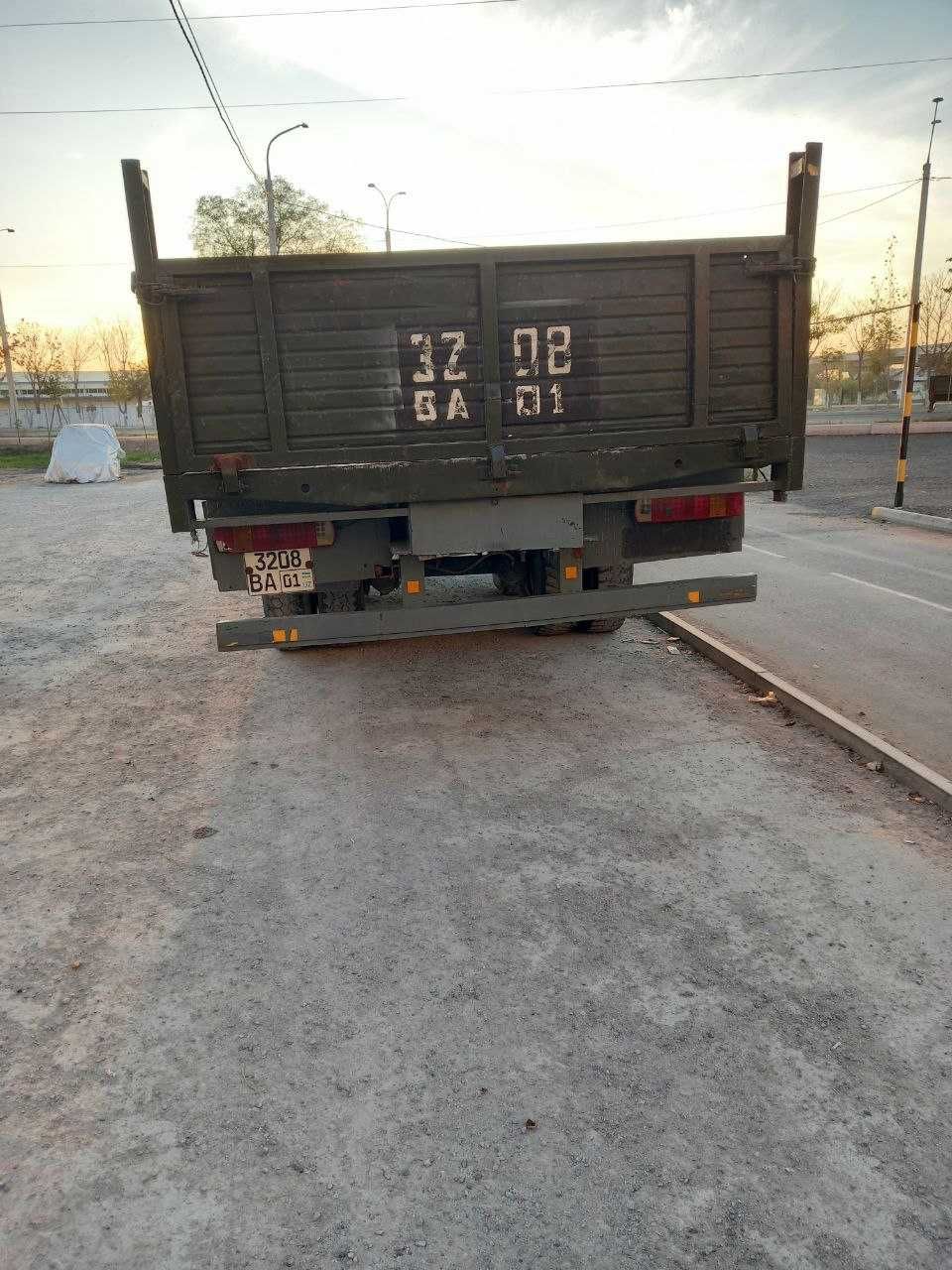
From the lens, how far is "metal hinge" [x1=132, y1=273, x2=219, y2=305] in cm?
451

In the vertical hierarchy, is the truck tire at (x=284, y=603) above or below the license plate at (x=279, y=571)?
below

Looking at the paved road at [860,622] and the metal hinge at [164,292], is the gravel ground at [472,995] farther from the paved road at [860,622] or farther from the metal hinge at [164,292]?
the metal hinge at [164,292]

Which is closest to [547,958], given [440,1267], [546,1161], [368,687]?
[546,1161]

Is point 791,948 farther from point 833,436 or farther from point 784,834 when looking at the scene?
point 833,436

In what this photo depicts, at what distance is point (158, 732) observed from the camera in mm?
5699

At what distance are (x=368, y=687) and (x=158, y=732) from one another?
1555 mm

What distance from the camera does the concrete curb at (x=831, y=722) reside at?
4406 mm

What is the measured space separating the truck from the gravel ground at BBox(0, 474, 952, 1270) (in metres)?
1.06

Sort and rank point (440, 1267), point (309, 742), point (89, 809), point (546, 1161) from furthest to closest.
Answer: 1. point (309, 742)
2. point (89, 809)
3. point (546, 1161)
4. point (440, 1267)

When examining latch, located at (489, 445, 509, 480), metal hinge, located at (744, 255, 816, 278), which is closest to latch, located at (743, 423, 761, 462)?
metal hinge, located at (744, 255, 816, 278)

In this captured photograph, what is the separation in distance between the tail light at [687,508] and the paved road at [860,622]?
61.3 inches

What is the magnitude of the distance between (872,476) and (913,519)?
7517 mm

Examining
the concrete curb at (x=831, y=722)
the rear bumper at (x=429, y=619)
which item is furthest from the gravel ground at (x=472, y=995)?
the rear bumper at (x=429, y=619)

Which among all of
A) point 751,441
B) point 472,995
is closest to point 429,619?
point 751,441
